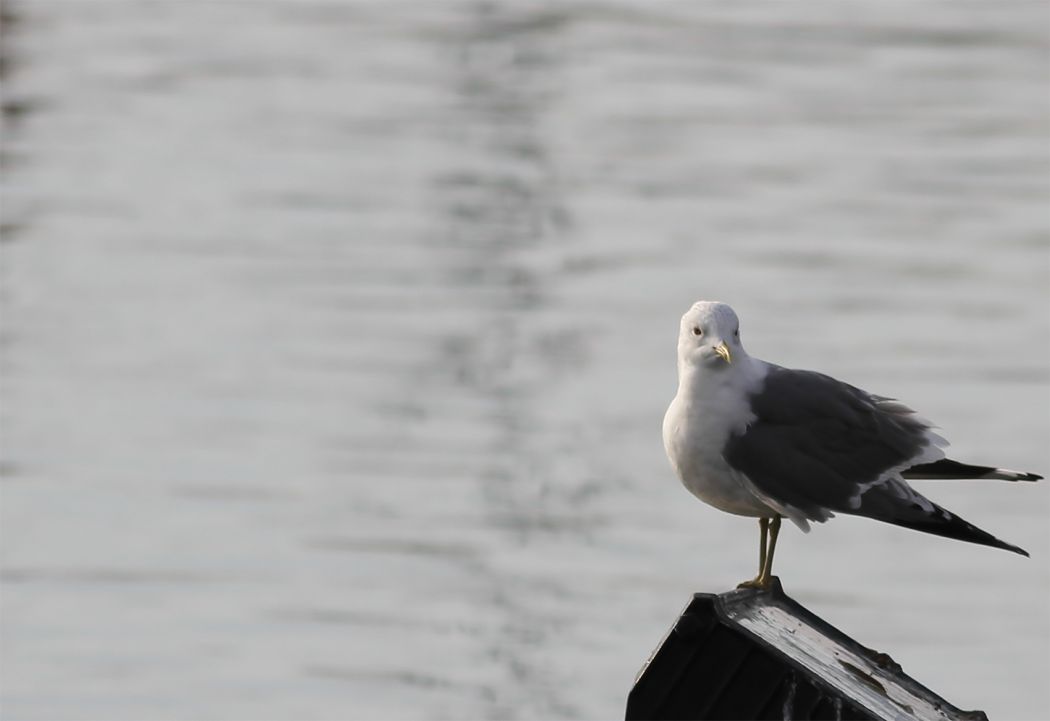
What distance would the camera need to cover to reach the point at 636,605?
61.8ft

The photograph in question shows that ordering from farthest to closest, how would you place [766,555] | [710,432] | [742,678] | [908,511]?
[766,555]
[908,511]
[710,432]
[742,678]

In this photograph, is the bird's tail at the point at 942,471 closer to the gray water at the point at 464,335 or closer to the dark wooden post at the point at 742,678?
the dark wooden post at the point at 742,678

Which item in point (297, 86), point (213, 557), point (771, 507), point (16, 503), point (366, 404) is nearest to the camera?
point (771, 507)

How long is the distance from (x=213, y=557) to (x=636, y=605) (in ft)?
11.9

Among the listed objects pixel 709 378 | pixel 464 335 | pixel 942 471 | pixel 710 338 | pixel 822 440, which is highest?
pixel 710 338

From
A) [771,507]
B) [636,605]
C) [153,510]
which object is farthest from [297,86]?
[771,507]

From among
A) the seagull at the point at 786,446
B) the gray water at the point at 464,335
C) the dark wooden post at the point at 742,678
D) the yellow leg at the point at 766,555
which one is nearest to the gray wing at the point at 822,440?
the seagull at the point at 786,446

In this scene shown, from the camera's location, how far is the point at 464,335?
26531mm

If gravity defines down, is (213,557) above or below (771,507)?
below

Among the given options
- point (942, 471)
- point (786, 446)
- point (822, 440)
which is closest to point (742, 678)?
point (786, 446)

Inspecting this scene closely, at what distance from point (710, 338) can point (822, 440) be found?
0.53 metres

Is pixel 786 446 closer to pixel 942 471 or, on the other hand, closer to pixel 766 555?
pixel 766 555

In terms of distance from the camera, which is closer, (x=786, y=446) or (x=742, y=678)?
(x=742, y=678)

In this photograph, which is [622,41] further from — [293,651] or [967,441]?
[293,651]
